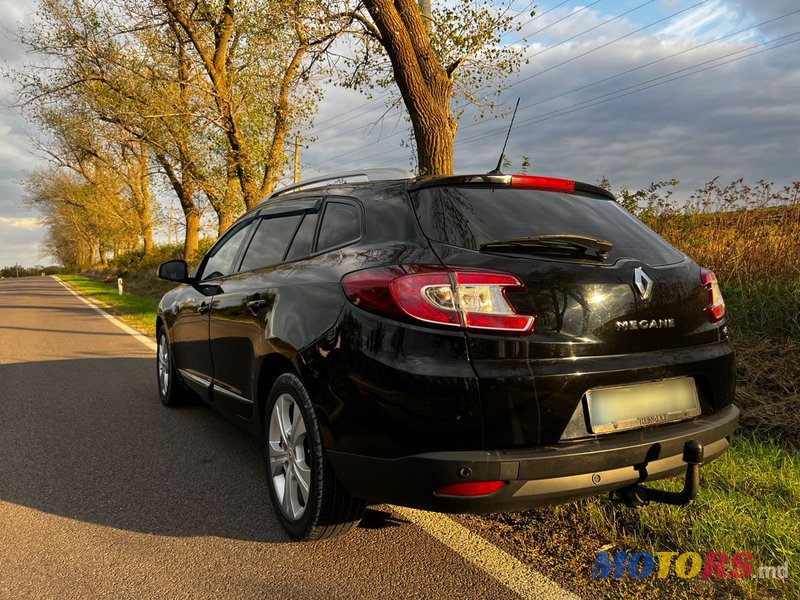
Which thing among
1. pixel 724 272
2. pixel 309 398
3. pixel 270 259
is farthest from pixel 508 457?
pixel 724 272

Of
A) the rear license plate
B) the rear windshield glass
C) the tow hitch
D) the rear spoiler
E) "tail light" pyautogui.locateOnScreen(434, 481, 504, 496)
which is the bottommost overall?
the tow hitch

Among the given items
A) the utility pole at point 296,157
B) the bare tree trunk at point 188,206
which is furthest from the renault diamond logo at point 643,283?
the bare tree trunk at point 188,206

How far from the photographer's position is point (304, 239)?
335 cm

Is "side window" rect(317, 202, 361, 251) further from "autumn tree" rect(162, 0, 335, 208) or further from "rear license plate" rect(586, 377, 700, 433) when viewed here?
"autumn tree" rect(162, 0, 335, 208)

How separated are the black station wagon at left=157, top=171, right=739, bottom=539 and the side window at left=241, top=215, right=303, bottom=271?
509 millimetres

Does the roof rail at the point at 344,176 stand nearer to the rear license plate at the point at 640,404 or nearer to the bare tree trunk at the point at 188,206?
the rear license plate at the point at 640,404

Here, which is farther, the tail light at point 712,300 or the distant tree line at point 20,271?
the distant tree line at point 20,271

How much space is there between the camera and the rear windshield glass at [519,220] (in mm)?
2491

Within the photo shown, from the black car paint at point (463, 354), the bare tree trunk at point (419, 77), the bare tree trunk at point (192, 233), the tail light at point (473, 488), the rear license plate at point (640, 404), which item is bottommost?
the tail light at point (473, 488)

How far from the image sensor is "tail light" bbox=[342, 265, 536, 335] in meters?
2.19

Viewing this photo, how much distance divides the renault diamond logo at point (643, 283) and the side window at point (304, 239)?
5.41 feet

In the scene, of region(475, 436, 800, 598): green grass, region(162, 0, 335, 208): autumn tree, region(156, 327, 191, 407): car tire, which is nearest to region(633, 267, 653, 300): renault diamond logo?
region(475, 436, 800, 598): green grass

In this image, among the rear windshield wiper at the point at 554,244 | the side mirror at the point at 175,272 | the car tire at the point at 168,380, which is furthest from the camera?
the car tire at the point at 168,380

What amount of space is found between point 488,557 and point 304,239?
6.23 feet
